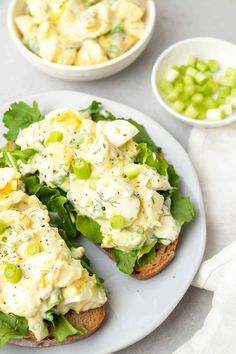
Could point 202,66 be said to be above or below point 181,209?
above

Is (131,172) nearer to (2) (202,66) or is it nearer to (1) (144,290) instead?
(1) (144,290)

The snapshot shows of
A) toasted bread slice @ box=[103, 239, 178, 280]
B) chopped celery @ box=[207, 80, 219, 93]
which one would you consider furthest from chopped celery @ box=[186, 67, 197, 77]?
toasted bread slice @ box=[103, 239, 178, 280]

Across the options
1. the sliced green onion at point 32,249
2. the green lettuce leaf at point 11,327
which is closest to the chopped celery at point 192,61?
the sliced green onion at point 32,249

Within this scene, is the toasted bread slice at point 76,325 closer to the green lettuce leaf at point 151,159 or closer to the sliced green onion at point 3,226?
the sliced green onion at point 3,226

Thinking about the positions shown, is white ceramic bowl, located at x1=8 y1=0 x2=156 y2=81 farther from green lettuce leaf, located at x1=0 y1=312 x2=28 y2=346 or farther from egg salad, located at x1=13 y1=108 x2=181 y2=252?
green lettuce leaf, located at x1=0 y1=312 x2=28 y2=346

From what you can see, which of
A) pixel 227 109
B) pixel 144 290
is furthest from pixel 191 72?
pixel 144 290

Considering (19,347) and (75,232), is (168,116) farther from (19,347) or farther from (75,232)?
(19,347)
